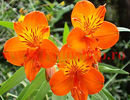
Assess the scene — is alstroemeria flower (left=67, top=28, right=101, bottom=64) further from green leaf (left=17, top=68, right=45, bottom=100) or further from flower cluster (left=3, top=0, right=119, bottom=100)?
green leaf (left=17, top=68, right=45, bottom=100)

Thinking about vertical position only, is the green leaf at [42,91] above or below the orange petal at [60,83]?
below

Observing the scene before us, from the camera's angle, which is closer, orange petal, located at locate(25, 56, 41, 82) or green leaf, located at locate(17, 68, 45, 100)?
orange petal, located at locate(25, 56, 41, 82)

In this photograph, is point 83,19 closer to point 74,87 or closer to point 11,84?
point 74,87

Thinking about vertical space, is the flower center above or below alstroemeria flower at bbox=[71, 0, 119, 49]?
below

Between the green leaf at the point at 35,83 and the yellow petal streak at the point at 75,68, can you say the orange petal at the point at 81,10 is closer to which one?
the yellow petal streak at the point at 75,68

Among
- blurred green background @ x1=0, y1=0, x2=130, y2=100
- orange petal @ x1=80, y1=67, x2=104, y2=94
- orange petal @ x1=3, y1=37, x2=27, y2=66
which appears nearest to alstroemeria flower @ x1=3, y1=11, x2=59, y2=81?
orange petal @ x1=3, y1=37, x2=27, y2=66

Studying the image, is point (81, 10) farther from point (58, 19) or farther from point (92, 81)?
point (58, 19)

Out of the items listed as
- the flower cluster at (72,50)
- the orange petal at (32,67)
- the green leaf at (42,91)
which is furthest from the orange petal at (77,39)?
the green leaf at (42,91)

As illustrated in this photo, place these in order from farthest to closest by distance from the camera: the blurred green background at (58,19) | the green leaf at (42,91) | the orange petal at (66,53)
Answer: the blurred green background at (58,19) < the green leaf at (42,91) < the orange petal at (66,53)
